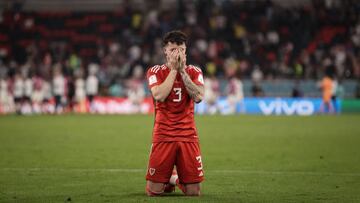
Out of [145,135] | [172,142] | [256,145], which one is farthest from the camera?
[145,135]

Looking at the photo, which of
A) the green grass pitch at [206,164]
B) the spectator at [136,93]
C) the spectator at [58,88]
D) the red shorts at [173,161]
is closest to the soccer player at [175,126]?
the red shorts at [173,161]

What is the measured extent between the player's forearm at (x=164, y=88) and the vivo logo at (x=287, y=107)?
85.3 ft

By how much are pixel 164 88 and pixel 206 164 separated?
180 inches

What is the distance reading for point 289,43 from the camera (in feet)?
126

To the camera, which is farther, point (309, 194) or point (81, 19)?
point (81, 19)

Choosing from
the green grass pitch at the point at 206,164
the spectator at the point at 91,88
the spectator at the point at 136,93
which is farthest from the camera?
the spectator at the point at 136,93

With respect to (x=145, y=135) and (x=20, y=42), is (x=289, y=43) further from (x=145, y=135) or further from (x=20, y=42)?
(x=145, y=135)

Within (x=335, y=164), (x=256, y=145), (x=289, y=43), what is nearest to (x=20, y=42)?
(x=289, y=43)

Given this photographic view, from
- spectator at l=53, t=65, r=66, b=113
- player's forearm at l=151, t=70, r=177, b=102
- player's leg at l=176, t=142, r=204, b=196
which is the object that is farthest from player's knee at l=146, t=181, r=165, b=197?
spectator at l=53, t=65, r=66, b=113

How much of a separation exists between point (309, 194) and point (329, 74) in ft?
86.6

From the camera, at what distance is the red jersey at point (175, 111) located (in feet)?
29.8

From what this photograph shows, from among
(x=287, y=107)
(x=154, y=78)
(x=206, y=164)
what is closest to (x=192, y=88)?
(x=154, y=78)

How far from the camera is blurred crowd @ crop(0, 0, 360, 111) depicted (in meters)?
36.0

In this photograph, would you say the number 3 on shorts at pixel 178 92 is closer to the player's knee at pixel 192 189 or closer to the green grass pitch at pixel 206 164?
the player's knee at pixel 192 189
